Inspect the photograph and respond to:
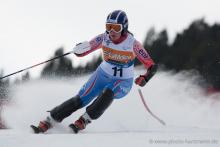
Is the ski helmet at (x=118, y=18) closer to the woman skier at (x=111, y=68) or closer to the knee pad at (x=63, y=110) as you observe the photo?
the woman skier at (x=111, y=68)

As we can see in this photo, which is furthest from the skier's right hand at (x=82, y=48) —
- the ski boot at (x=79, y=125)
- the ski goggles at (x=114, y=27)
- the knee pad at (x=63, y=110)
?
the ski boot at (x=79, y=125)

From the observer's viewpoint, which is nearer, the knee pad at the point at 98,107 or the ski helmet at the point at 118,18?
the knee pad at the point at 98,107

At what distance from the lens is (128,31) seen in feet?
29.1

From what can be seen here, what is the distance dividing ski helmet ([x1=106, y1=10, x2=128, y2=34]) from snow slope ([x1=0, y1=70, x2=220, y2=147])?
62.2 inches

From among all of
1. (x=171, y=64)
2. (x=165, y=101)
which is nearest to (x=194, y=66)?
(x=171, y=64)

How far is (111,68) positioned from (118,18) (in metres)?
0.82

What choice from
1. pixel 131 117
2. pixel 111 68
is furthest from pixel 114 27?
pixel 131 117

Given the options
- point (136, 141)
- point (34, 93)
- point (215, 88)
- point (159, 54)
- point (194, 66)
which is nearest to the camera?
point (136, 141)

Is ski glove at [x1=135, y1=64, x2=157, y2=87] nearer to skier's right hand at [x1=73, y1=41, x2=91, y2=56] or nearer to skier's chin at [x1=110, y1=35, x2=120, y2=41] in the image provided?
skier's chin at [x1=110, y1=35, x2=120, y2=41]

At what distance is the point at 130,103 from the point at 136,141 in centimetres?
560

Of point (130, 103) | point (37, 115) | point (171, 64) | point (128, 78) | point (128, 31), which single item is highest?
point (128, 31)

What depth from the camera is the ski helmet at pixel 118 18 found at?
849 cm

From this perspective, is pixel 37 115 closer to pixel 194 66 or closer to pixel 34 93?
pixel 34 93

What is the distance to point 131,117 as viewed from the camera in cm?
1052
